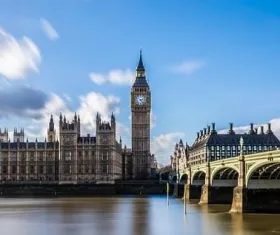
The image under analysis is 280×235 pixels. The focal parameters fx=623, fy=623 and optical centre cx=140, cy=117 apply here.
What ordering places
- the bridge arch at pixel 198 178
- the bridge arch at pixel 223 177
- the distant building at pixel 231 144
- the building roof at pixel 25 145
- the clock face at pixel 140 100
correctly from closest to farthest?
the bridge arch at pixel 223 177 < the bridge arch at pixel 198 178 < the distant building at pixel 231 144 < the building roof at pixel 25 145 < the clock face at pixel 140 100

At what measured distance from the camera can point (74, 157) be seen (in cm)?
17488

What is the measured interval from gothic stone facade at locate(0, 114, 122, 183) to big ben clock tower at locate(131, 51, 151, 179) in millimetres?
11757

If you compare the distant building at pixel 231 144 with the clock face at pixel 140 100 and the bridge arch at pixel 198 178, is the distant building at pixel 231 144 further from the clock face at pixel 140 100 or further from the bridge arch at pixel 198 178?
the bridge arch at pixel 198 178

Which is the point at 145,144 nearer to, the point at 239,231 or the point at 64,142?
the point at 64,142

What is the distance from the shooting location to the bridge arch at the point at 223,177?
299ft

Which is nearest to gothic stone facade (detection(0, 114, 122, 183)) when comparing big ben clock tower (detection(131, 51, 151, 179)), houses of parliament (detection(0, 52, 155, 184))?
houses of parliament (detection(0, 52, 155, 184))

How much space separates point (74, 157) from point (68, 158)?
189 centimetres

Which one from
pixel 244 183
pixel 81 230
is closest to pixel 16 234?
pixel 81 230

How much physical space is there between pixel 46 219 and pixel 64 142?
109902 mm

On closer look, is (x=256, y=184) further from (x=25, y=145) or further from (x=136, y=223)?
(x=25, y=145)

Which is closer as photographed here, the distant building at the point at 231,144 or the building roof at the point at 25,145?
the distant building at the point at 231,144

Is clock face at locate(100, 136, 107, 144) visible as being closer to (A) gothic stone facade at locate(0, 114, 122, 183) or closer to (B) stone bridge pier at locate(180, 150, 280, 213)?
(A) gothic stone facade at locate(0, 114, 122, 183)

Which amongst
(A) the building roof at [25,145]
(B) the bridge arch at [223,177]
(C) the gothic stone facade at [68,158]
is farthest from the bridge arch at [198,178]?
(A) the building roof at [25,145]

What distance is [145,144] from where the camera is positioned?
19012cm
